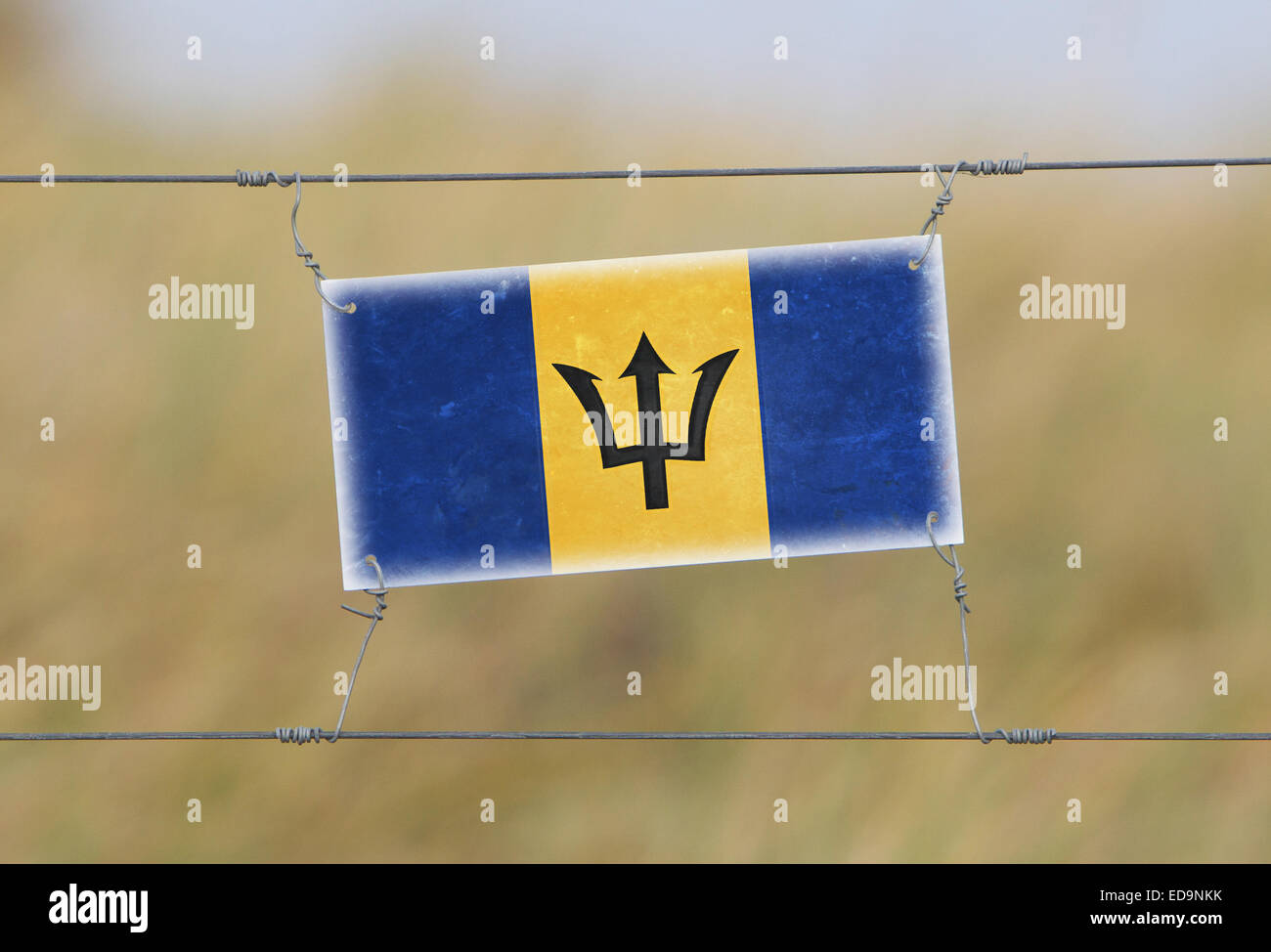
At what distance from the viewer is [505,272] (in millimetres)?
3053

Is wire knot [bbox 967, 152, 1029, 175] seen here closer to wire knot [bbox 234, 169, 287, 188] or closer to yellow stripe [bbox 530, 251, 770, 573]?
yellow stripe [bbox 530, 251, 770, 573]

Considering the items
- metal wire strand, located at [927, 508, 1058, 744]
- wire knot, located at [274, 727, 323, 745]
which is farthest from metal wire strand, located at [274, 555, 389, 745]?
metal wire strand, located at [927, 508, 1058, 744]

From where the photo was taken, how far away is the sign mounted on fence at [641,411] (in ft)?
9.91

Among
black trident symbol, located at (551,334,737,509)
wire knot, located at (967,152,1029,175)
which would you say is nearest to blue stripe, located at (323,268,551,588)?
black trident symbol, located at (551,334,737,509)

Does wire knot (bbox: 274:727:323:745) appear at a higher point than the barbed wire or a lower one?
lower

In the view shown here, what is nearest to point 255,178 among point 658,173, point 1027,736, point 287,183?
point 287,183

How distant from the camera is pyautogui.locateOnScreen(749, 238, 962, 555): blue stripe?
3.03 m

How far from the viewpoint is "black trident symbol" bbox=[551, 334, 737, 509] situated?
3.02 meters

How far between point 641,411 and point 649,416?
26 millimetres

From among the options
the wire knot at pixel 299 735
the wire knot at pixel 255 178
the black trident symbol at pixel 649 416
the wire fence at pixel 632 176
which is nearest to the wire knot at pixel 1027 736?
the wire fence at pixel 632 176

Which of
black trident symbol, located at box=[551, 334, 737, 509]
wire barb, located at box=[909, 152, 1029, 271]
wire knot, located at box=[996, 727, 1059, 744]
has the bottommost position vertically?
wire knot, located at box=[996, 727, 1059, 744]

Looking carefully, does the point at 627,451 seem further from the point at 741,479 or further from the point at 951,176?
the point at 951,176

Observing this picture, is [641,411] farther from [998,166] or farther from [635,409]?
[998,166]

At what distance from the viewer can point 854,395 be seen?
306cm
